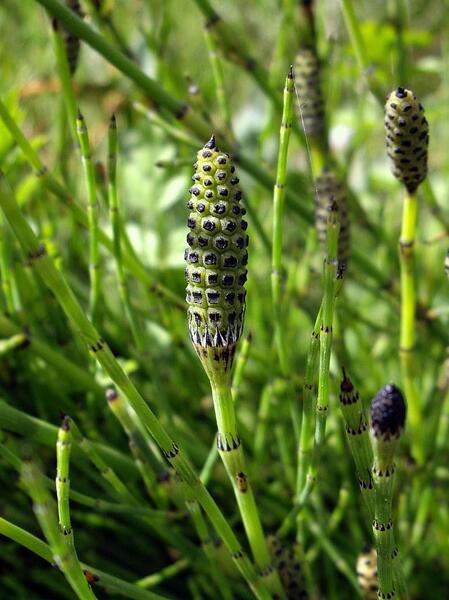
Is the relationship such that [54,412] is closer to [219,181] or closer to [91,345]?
[91,345]

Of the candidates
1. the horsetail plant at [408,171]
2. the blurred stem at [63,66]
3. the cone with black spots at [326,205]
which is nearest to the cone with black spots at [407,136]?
the horsetail plant at [408,171]

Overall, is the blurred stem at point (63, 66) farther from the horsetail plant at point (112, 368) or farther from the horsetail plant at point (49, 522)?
the horsetail plant at point (49, 522)

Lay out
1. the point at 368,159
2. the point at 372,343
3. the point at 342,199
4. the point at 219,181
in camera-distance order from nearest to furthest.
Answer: the point at 219,181 → the point at 342,199 → the point at 372,343 → the point at 368,159

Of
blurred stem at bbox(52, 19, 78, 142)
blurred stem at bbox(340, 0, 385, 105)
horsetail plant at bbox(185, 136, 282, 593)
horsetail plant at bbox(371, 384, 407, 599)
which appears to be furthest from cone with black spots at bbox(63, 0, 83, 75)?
horsetail plant at bbox(371, 384, 407, 599)

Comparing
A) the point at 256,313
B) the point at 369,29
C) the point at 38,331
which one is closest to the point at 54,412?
the point at 38,331

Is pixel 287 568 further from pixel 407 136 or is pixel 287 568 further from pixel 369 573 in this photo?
pixel 407 136

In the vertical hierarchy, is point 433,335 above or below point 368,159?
below

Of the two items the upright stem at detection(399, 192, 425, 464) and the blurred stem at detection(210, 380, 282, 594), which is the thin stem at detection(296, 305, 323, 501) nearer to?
the blurred stem at detection(210, 380, 282, 594)

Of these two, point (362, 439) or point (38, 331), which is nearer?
point (362, 439)
